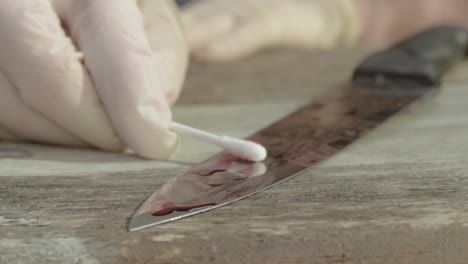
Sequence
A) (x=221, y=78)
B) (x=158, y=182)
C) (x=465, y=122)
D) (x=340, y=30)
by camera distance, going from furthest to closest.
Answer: (x=340, y=30) → (x=221, y=78) → (x=465, y=122) → (x=158, y=182)

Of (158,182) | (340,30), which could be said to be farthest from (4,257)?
(340,30)

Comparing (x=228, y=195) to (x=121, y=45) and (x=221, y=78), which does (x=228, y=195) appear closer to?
(x=121, y=45)

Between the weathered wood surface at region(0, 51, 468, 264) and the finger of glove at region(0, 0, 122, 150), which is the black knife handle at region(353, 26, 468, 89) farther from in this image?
the finger of glove at region(0, 0, 122, 150)

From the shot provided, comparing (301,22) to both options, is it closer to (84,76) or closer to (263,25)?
(263,25)

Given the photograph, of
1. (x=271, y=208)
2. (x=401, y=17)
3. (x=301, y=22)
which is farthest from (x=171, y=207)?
(x=401, y=17)

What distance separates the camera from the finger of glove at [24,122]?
667mm

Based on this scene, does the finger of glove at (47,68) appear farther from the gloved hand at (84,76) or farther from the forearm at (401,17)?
the forearm at (401,17)

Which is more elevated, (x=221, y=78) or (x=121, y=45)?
(x=121, y=45)

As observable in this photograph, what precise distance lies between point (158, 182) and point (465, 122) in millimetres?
345

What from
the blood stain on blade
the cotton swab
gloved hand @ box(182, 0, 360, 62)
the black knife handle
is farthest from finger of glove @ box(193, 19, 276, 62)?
the blood stain on blade

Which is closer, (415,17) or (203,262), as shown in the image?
(203,262)

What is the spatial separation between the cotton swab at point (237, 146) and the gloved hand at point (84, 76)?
0.06 feet

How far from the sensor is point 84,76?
651mm

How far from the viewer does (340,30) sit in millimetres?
1468
